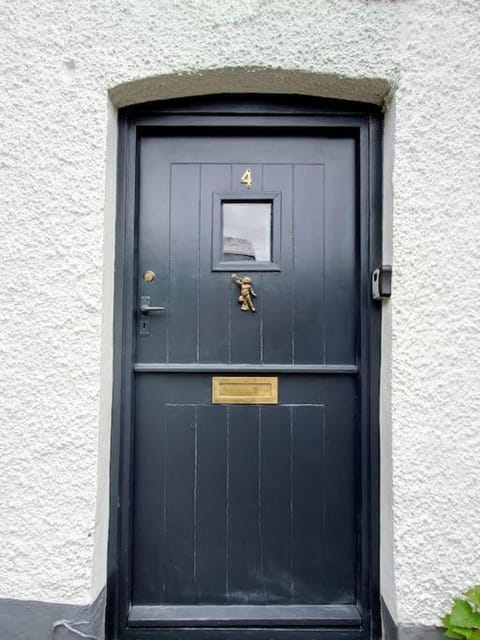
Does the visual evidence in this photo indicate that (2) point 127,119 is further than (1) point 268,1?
Yes

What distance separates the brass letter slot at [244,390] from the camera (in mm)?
2135

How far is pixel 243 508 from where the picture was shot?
2127mm

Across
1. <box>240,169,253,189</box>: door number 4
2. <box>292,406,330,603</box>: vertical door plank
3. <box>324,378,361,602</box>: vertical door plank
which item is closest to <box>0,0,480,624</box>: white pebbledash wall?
<box>324,378,361,602</box>: vertical door plank

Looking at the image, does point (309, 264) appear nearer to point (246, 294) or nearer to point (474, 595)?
point (246, 294)

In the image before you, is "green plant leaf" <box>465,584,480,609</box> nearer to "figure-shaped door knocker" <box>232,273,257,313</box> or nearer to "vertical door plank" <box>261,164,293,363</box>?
"vertical door plank" <box>261,164,293,363</box>

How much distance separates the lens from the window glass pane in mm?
2191

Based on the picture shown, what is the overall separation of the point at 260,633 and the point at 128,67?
2.61 meters

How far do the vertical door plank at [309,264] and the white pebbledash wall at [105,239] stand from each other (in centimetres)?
35

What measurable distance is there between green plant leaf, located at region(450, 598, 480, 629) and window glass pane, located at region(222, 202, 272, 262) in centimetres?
166

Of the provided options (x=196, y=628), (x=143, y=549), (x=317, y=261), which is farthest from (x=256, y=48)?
(x=196, y=628)

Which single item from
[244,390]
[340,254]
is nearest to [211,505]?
[244,390]

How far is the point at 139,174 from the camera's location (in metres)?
2.18

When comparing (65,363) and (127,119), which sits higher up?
(127,119)

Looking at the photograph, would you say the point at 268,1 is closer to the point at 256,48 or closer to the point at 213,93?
the point at 256,48
